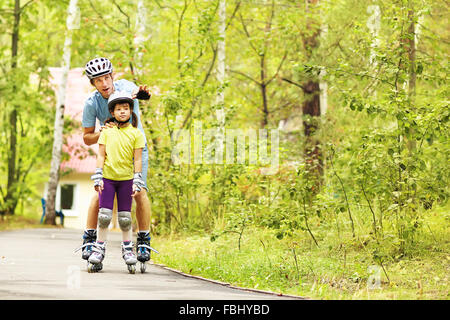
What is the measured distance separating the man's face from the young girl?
28 centimetres

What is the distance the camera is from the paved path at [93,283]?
239 inches

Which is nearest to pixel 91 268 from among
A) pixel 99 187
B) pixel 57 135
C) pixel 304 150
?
pixel 99 187

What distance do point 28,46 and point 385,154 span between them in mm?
17259

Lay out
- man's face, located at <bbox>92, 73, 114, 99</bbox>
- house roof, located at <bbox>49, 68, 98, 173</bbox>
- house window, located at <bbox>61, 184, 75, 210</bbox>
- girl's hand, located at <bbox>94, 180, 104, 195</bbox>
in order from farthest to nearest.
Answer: house window, located at <bbox>61, 184, 75, 210</bbox> → house roof, located at <bbox>49, 68, 98, 173</bbox> → man's face, located at <bbox>92, 73, 114, 99</bbox> → girl's hand, located at <bbox>94, 180, 104, 195</bbox>

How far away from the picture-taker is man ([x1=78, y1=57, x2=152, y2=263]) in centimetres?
789

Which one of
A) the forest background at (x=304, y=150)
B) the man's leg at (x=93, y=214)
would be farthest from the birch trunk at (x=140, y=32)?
the man's leg at (x=93, y=214)

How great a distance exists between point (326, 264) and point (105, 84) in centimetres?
347

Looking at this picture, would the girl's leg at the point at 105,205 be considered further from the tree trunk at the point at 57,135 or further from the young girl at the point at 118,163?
the tree trunk at the point at 57,135

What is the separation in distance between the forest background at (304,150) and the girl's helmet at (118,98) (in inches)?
85.4

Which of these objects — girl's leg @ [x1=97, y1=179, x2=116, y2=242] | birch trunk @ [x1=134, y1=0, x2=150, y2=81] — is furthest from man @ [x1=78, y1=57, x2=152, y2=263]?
birch trunk @ [x1=134, y1=0, x2=150, y2=81]

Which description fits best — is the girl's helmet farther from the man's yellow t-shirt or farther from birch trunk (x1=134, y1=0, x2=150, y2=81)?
birch trunk (x1=134, y1=0, x2=150, y2=81)

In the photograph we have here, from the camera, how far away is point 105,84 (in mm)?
7949

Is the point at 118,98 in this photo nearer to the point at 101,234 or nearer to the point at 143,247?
the point at 101,234
